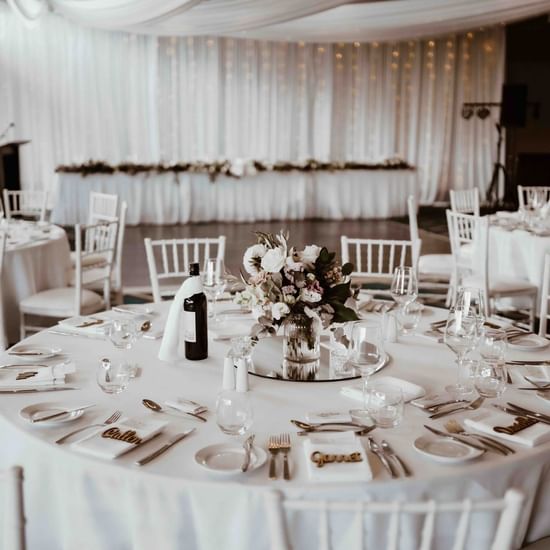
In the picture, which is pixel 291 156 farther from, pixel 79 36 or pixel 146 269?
pixel 146 269

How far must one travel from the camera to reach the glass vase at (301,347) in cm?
222

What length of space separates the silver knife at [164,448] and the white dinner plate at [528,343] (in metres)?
1.32

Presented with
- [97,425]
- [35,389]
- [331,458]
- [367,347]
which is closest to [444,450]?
[331,458]

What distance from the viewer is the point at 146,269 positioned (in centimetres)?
746

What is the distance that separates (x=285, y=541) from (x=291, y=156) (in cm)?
1391

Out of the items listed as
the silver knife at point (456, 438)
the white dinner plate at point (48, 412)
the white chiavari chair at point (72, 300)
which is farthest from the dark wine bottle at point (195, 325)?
the white chiavari chair at point (72, 300)

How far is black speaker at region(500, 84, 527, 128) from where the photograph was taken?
13.2m

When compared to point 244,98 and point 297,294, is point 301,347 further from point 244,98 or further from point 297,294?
point 244,98

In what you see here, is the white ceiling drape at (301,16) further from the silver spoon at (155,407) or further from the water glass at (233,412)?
the water glass at (233,412)

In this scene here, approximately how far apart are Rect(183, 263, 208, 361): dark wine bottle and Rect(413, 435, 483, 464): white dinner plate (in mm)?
880

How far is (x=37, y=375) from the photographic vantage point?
2166 mm

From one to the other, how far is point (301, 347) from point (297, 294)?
0.71 feet

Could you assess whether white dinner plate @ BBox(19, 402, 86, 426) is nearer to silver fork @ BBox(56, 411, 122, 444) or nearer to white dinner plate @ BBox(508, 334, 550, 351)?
Result: silver fork @ BBox(56, 411, 122, 444)

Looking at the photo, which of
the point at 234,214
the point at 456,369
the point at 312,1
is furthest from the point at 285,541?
the point at 234,214
